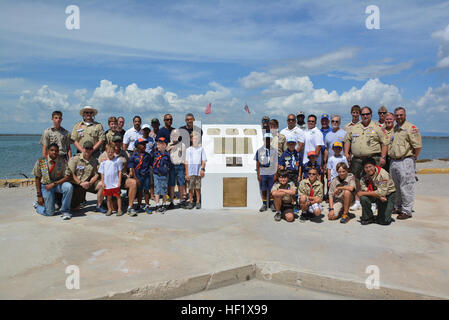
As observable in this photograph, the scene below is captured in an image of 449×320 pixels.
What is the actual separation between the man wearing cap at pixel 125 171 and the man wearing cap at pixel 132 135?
679mm

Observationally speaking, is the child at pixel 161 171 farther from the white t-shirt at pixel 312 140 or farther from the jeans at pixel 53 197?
the white t-shirt at pixel 312 140

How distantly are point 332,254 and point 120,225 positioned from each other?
345cm

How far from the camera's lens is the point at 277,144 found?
6.74 metres

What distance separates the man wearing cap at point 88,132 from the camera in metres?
6.82

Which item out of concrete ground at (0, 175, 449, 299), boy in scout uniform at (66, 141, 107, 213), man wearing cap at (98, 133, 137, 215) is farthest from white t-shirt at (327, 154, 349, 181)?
boy in scout uniform at (66, 141, 107, 213)

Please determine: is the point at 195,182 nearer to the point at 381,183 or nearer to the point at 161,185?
the point at 161,185

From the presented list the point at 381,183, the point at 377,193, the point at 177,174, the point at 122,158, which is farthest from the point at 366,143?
the point at 122,158

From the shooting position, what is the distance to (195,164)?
6789mm

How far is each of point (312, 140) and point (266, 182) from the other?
137 centimetres

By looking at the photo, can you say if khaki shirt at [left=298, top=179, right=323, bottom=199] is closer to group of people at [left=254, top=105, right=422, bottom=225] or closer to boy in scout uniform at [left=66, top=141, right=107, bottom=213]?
group of people at [left=254, top=105, right=422, bottom=225]

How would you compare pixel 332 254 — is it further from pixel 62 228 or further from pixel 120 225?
pixel 62 228

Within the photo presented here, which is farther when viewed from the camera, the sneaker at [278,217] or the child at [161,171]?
the child at [161,171]

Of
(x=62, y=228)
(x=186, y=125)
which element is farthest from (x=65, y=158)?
(x=186, y=125)

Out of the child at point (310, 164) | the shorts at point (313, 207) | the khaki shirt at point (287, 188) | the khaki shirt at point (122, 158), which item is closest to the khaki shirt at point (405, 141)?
the child at point (310, 164)
